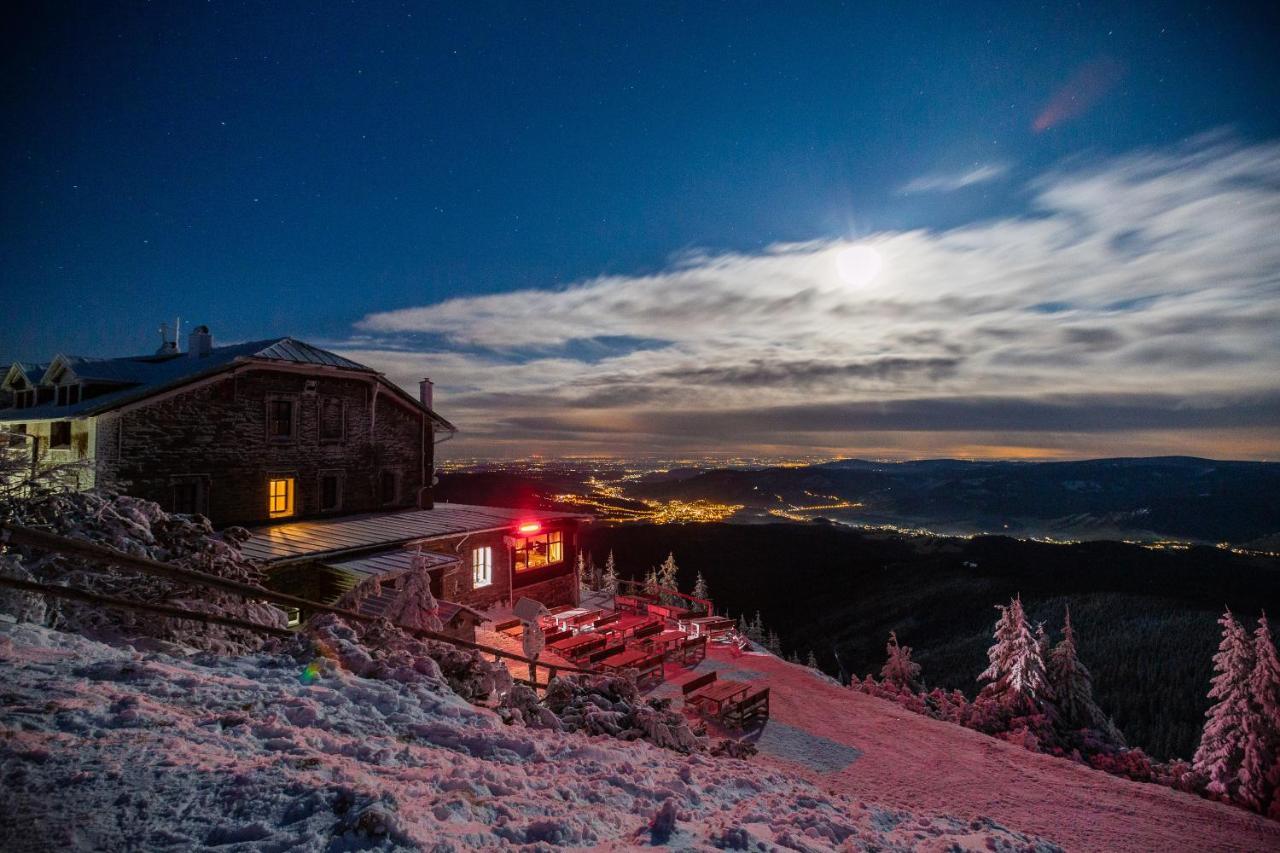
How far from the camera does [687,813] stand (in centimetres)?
461

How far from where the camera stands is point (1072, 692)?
25203 mm

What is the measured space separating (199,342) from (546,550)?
16.0 metres

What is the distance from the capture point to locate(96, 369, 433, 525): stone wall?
16875mm

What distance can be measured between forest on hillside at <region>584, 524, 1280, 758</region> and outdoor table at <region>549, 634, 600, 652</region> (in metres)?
44.9

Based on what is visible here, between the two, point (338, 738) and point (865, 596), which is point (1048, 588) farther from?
point (338, 738)

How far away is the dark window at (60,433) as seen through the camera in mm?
17212

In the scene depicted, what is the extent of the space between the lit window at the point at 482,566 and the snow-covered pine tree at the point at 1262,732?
26.6 m

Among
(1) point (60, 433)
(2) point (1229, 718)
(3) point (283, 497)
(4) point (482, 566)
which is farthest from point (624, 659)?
(2) point (1229, 718)

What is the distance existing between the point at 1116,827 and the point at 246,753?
15618 millimetres

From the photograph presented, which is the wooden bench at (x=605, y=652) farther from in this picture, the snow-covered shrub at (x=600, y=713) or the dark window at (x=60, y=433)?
the dark window at (x=60, y=433)

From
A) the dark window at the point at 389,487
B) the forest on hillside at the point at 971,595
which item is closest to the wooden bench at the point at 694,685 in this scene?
the dark window at the point at 389,487

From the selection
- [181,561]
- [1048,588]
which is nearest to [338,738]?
[181,561]

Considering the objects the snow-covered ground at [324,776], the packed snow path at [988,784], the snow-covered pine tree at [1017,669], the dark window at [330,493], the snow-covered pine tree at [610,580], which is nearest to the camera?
the snow-covered ground at [324,776]

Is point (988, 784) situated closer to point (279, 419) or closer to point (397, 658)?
point (397, 658)
